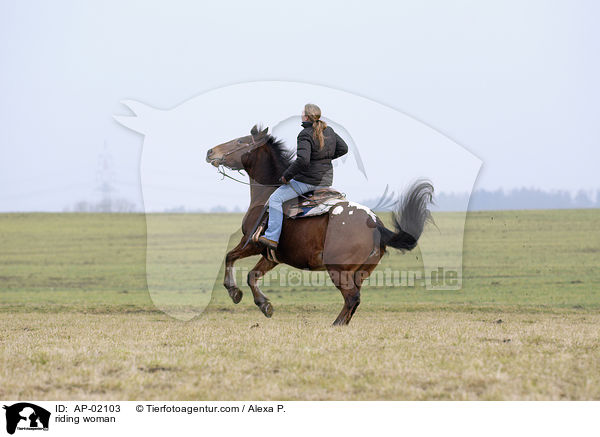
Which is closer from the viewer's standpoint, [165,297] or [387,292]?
[165,297]

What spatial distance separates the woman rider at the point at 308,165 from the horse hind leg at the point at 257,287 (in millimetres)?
619

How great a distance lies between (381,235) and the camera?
11789 mm

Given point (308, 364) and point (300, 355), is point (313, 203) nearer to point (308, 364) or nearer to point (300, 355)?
point (300, 355)

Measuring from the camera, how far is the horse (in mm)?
11602

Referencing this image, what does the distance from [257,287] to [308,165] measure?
227 centimetres

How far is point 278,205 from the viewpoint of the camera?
11.9 metres

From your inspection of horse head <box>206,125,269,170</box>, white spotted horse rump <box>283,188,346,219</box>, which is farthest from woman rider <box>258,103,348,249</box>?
horse head <box>206,125,269,170</box>

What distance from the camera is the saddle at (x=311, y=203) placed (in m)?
11.8

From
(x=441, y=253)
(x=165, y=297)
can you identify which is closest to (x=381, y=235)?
(x=441, y=253)

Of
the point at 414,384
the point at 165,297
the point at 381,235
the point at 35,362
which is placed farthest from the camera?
the point at 165,297

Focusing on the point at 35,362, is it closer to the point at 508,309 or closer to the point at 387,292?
the point at 508,309

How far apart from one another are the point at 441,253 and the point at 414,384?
859cm

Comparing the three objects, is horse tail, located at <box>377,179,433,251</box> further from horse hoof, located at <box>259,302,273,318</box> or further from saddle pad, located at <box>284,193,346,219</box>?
horse hoof, located at <box>259,302,273,318</box>
